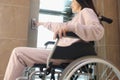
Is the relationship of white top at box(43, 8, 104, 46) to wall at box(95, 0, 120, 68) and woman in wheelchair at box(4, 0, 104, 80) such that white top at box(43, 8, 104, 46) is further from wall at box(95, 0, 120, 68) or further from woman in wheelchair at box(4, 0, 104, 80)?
wall at box(95, 0, 120, 68)

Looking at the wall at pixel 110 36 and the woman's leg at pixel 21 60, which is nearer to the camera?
the woman's leg at pixel 21 60

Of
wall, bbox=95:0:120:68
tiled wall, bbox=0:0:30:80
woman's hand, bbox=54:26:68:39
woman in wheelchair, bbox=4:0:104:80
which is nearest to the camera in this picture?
woman's hand, bbox=54:26:68:39

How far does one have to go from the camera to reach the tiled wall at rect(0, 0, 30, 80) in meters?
1.86

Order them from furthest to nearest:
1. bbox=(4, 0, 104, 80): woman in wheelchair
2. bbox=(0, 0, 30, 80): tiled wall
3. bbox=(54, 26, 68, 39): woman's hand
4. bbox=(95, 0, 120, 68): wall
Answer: bbox=(95, 0, 120, 68): wall
bbox=(0, 0, 30, 80): tiled wall
bbox=(4, 0, 104, 80): woman in wheelchair
bbox=(54, 26, 68, 39): woman's hand

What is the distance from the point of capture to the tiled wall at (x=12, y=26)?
1.86 metres

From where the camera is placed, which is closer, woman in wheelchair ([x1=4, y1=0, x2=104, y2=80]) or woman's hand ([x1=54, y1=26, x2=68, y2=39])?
woman's hand ([x1=54, y1=26, x2=68, y2=39])

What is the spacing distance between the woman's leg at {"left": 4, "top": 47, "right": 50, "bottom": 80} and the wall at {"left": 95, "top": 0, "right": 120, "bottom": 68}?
1.19 m

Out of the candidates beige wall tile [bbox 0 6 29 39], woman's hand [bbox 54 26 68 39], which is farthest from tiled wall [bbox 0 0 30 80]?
woman's hand [bbox 54 26 68 39]

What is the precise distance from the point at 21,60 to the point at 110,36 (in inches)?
55.8

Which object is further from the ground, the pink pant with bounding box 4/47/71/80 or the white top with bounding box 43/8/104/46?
the white top with bounding box 43/8/104/46

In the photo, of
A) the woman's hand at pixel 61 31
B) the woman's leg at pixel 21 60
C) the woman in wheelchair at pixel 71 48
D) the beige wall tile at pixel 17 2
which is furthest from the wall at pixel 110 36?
the woman's hand at pixel 61 31

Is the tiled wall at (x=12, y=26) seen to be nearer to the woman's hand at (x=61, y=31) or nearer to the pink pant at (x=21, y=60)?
the pink pant at (x=21, y=60)

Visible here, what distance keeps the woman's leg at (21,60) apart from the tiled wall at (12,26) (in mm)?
687

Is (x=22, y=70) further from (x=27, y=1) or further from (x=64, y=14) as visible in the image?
(x=64, y=14)
